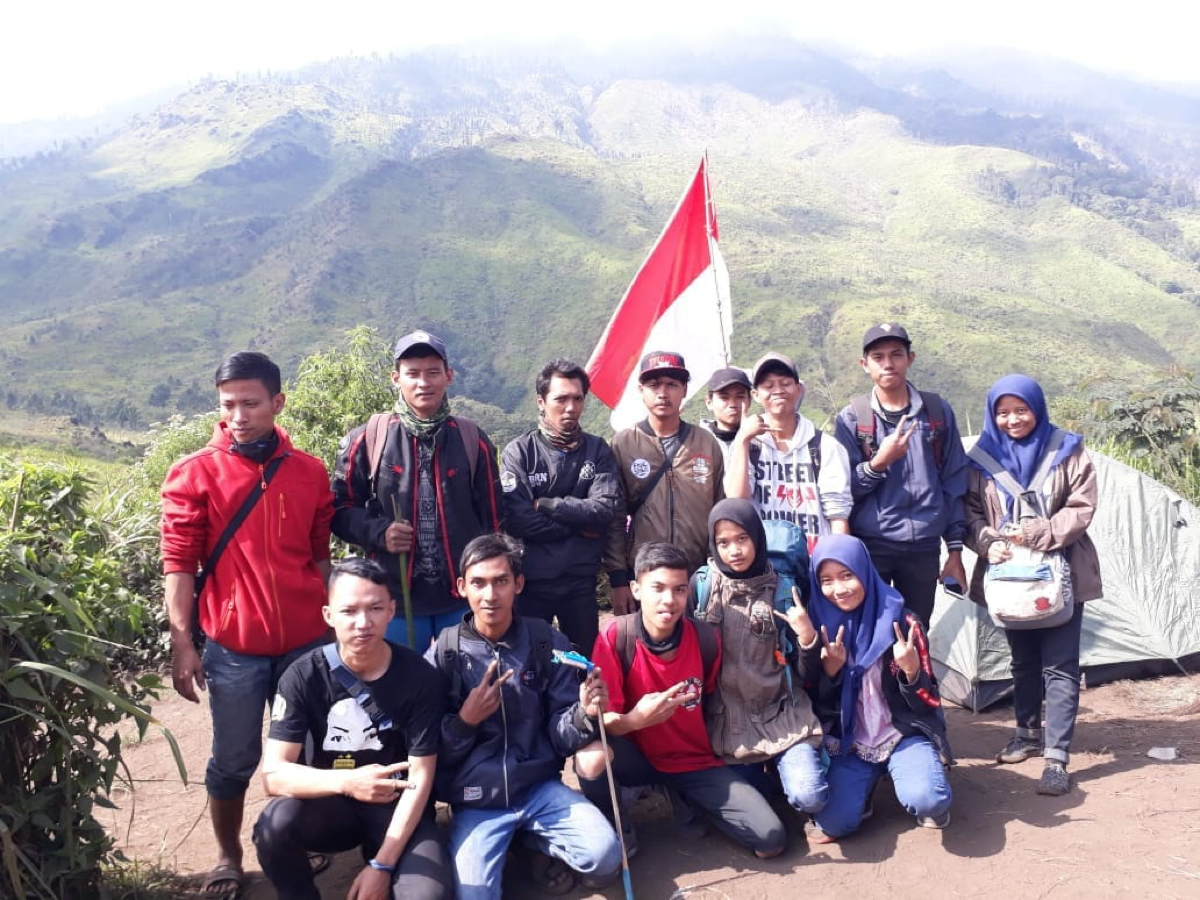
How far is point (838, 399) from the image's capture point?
66750 mm

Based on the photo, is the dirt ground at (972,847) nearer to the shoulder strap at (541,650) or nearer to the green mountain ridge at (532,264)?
the shoulder strap at (541,650)

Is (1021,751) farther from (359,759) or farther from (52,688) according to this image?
(52,688)

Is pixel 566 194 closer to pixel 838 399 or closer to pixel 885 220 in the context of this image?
pixel 885 220

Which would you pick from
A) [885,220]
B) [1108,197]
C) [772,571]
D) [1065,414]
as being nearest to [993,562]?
[772,571]

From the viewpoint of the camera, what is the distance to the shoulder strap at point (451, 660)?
11.6 feet

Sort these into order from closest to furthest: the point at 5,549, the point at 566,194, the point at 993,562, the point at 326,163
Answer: the point at 5,549 → the point at 993,562 → the point at 566,194 → the point at 326,163

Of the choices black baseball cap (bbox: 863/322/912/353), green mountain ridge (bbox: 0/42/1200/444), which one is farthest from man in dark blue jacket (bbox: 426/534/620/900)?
green mountain ridge (bbox: 0/42/1200/444)

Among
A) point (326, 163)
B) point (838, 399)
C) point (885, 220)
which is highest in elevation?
point (326, 163)

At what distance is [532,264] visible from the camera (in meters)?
114

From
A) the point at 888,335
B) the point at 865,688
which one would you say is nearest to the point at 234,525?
the point at 865,688

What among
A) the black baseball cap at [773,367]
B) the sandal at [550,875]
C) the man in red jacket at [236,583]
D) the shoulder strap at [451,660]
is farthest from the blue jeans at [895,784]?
the man in red jacket at [236,583]

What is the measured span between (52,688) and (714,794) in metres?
2.46

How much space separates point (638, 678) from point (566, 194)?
140m

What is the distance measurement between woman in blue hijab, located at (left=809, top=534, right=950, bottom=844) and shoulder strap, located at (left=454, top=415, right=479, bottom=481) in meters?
1.52
